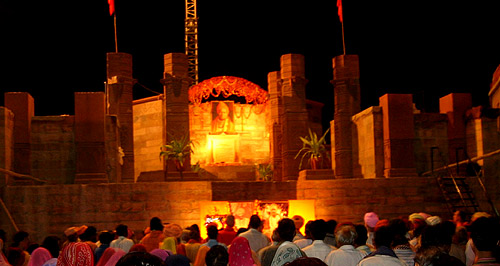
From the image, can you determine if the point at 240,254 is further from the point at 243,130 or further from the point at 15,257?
the point at 243,130

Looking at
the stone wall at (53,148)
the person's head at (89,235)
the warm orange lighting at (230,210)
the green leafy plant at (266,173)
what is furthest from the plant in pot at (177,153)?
the person's head at (89,235)

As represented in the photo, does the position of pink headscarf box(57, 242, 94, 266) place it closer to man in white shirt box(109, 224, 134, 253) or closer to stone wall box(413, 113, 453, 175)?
man in white shirt box(109, 224, 134, 253)

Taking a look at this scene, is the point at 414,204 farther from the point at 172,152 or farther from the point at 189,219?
the point at 172,152

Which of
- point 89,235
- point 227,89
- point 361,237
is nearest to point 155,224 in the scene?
point 89,235

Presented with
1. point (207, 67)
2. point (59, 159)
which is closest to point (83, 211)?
point (59, 159)

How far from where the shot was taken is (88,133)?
20.8 meters

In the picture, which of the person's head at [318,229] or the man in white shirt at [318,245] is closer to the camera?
the man in white shirt at [318,245]

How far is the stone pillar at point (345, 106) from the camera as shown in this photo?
2550 centimetres

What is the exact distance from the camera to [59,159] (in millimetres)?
21031

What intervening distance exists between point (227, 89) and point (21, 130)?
35.0 feet

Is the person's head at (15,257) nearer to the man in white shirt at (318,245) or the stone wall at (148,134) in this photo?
the man in white shirt at (318,245)

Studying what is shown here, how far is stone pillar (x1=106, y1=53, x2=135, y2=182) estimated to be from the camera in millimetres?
25312

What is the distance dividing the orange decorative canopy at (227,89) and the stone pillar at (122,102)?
437cm

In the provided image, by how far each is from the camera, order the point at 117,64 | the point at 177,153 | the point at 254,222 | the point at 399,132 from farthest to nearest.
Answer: the point at 117,64 < the point at 177,153 < the point at 399,132 < the point at 254,222
